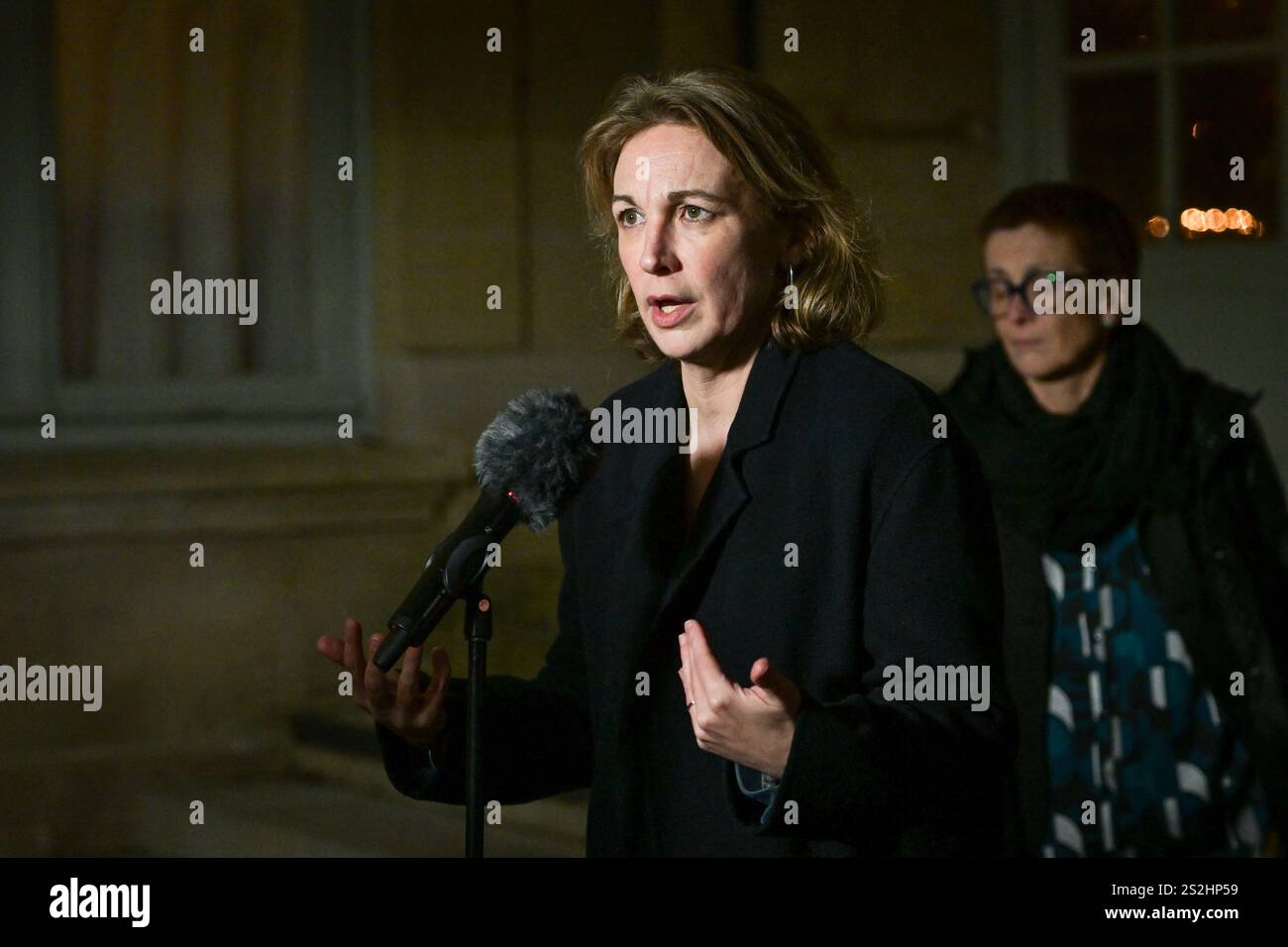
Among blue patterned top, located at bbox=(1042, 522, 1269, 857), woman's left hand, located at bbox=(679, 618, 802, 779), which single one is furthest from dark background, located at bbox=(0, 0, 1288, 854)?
woman's left hand, located at bbox=(679, 618, 802, 779)

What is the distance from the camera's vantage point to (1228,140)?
4.46 meters

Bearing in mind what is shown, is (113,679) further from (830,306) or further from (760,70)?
(830,306)

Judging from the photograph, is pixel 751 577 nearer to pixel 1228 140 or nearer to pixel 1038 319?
pixel 1038 319

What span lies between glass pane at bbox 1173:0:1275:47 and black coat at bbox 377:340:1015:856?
9.95 feet

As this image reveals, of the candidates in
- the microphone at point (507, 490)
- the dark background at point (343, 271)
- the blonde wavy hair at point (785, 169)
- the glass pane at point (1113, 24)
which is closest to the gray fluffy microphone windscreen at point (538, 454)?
the microphone at point (507, 490)

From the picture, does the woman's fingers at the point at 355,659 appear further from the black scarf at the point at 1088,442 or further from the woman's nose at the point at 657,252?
the black scarf at the point at 1088,442

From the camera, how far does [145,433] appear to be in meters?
4.79

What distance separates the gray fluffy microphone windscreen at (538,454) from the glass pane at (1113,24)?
129 inches

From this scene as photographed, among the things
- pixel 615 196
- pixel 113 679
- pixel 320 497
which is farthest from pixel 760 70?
pixel 615 196

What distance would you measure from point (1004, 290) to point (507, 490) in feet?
5.33
